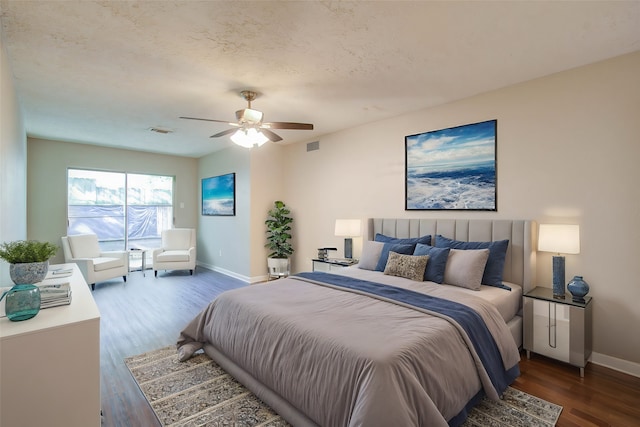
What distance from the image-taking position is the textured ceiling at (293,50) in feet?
6.63

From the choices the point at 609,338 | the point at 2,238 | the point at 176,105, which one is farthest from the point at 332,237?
the point at 2,238

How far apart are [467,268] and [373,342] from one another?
5.62 ft

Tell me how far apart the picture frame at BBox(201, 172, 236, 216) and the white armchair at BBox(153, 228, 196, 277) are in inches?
28.4

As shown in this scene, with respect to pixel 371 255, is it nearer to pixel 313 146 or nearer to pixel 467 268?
pixel 467 268

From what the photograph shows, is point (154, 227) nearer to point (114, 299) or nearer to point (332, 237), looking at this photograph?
point (114, 299)

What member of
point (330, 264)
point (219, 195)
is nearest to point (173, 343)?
point (330, 264)

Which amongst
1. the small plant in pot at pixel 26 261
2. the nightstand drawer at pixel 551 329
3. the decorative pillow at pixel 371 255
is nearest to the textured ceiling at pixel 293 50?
the small plant in pot at pixel 26 261

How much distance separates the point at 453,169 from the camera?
3.64 m

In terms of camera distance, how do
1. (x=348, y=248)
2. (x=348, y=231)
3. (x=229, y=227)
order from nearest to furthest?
(x=348, y=231) < (x=348, y=248) < (x=229, y=227)

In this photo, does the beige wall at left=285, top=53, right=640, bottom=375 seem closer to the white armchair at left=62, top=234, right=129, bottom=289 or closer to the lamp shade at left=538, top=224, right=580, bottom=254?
the lamp shade at left=538, top=224, right=580, bottom=254

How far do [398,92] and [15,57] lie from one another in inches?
141

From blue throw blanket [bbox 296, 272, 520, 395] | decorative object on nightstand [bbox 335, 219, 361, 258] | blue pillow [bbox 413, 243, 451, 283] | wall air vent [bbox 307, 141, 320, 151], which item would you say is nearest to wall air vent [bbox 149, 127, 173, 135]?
wall air vent [bbox 307, 141, 320, 151]

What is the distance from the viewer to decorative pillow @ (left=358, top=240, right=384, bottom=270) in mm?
3785

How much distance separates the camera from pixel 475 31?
225 cm
